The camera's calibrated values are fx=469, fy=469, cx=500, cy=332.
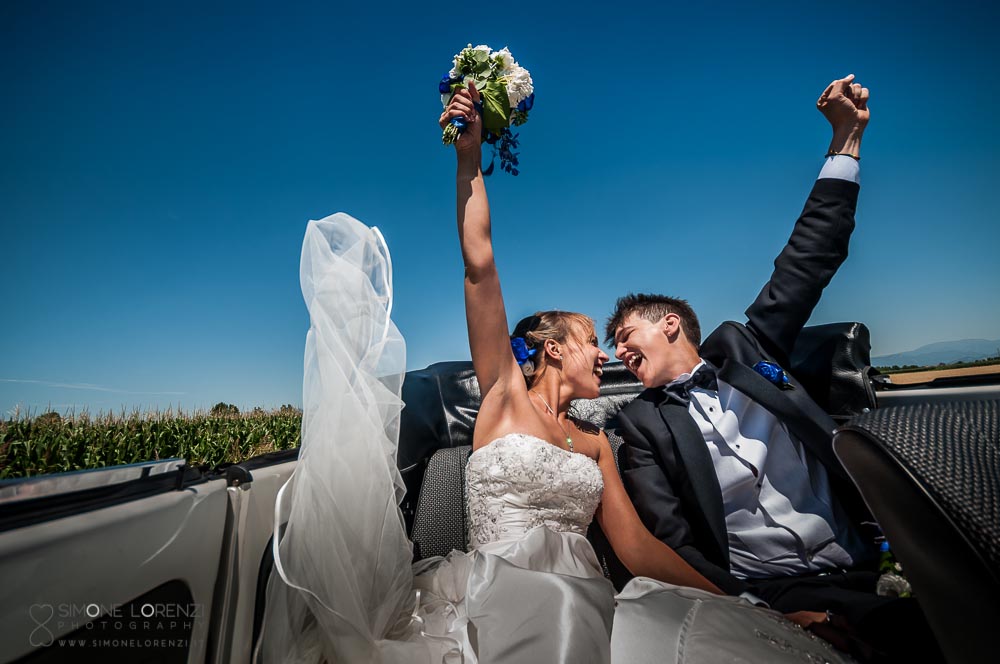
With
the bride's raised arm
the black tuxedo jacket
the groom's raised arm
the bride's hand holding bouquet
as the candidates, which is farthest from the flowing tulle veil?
the groom's raised arm

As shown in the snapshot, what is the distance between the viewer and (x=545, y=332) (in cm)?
295

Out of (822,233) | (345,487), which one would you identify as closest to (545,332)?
(822,233)

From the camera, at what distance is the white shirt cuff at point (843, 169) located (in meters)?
2.48

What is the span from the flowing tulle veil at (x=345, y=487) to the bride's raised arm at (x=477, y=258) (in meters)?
0.46

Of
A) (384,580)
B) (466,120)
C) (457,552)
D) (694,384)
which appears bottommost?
(457,552)

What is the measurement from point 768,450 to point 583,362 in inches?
41.0

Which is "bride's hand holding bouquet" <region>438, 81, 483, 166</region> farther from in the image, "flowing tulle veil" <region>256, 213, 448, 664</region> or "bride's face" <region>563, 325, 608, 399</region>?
"bride's face" <region>563, 325, 608, 399</region>

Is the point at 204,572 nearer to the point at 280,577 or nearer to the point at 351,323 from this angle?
the point at 280,577

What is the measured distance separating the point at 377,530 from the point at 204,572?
50 cm

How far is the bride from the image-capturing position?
1.38 m

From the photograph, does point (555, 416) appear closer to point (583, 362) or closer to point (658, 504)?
point (583, 362)

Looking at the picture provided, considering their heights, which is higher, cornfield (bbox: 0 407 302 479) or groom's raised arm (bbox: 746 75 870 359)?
groom's raised arm (bbox: 746 75 870 359)

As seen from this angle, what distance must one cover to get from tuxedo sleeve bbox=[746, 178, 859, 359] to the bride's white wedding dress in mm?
1556

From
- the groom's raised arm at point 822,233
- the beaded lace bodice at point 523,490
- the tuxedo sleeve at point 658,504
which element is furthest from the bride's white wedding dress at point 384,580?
the groom's raised arm at point 822,233
